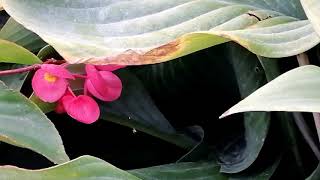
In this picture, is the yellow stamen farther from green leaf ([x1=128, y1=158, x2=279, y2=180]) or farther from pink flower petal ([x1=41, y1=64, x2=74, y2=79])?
green leaf ([x1=128, y1=158, x2=279, y2=180])

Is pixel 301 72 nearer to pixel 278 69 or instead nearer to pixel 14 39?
pixel 278 69

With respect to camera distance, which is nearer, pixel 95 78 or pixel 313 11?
pixel 313 11

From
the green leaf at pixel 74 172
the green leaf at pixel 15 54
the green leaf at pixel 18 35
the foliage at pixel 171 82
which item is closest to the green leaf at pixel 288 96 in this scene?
the foliage at pixel 171 82

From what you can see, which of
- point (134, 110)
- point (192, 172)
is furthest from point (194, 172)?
point (134, 110)

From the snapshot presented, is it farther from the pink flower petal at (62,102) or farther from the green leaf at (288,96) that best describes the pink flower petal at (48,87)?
the green leaf at (288,96)

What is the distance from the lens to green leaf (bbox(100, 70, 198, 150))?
772 millimetres

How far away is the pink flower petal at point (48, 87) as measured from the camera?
2.10 ft

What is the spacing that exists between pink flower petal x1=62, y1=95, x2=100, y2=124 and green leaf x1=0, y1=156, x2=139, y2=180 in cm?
9

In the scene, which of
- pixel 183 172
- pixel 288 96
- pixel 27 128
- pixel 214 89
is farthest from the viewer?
pixel 214 89

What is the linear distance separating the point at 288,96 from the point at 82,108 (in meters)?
0.24

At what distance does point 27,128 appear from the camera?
0.60m

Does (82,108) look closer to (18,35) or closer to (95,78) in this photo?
(95,78)

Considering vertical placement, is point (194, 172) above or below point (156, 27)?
below

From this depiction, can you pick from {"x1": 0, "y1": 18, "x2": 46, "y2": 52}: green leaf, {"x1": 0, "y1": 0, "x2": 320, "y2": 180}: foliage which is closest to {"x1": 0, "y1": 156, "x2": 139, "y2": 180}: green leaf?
{"x1": 0, "y1": 0, "x2": 320, "y2": 180}: foliage
